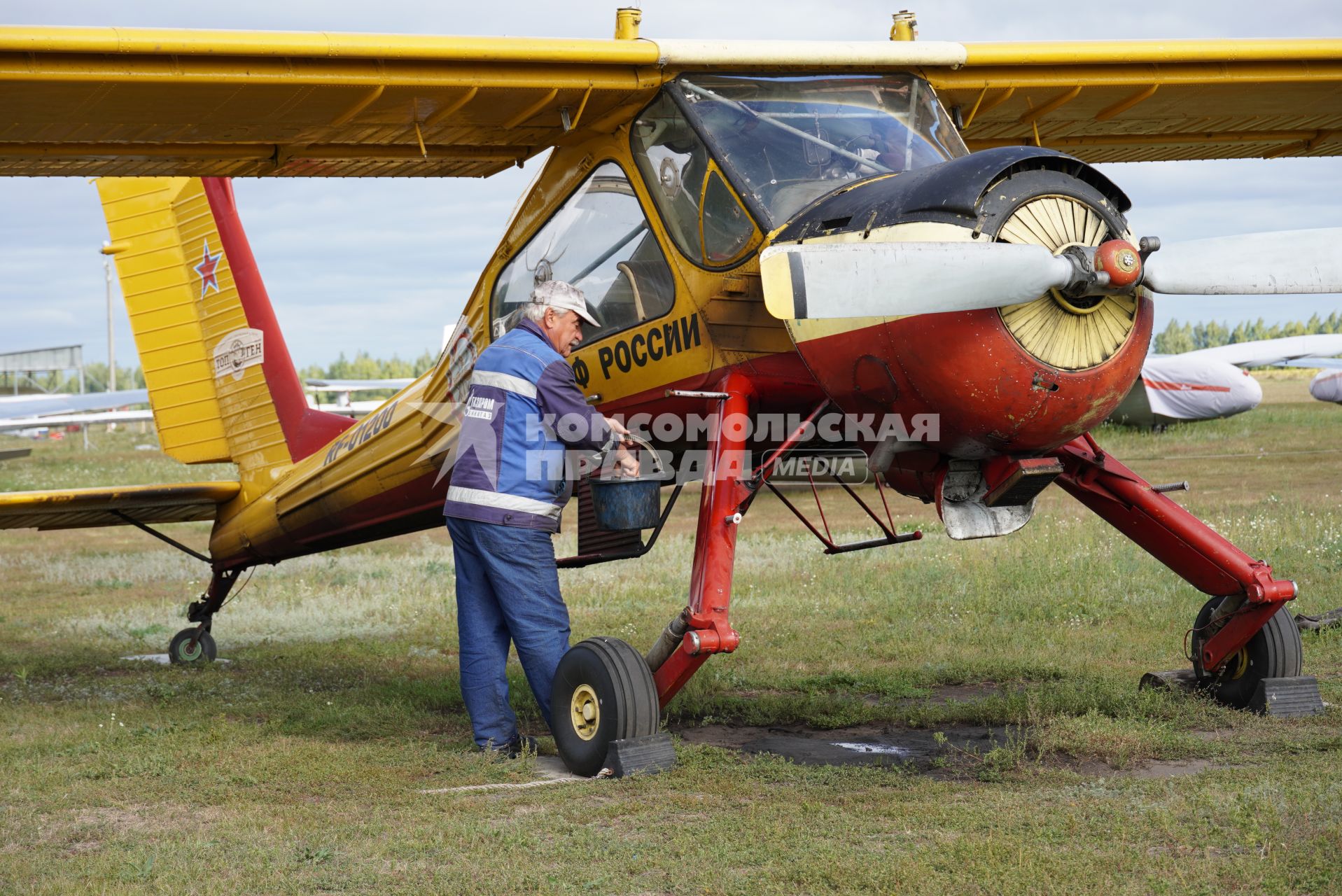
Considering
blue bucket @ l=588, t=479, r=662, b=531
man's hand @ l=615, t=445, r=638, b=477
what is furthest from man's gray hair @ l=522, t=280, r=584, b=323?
blue bucket @ l=588, t=479, r=662, b=531

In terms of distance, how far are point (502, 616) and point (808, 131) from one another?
2846 millimetres

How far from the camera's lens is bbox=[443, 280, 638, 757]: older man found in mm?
6066

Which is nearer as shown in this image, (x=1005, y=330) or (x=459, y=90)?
(x=1005, y=330)

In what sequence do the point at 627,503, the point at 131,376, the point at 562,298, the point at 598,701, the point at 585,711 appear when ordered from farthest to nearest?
the point at 131,376
the point at 562,298
the point at 627,503
the point at 585,711
the point at 598,701

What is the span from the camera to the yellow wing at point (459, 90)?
571cm

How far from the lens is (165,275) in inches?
405

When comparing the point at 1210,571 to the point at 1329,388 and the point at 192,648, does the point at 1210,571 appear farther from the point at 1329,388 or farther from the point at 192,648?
the point at 1329,388

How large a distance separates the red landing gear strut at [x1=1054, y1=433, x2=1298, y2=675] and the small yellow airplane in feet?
0.05

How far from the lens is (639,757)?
545 centimetres

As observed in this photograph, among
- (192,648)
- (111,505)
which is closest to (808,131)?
(111,505)

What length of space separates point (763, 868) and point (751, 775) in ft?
4.39

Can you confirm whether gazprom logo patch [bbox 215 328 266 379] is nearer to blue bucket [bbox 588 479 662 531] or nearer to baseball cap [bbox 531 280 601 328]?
baseball cap [bbox 531 280 601 328]

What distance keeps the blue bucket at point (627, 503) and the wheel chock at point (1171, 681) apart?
2.76 m

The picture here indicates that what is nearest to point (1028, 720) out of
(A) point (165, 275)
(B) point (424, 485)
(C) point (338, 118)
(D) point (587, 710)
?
(D) point (587, 710)
